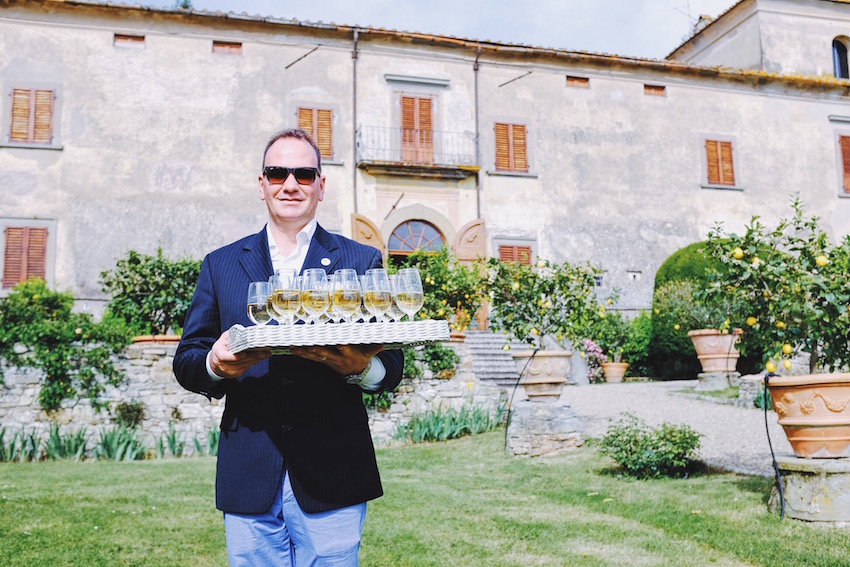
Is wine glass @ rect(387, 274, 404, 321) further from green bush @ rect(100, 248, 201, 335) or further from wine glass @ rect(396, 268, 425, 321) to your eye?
green bush @ rect(100, 248, 201, 335)

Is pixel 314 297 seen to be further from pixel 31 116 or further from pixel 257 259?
pixel 31 116

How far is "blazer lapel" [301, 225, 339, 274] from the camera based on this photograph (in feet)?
7.73

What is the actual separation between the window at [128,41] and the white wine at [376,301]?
1639 cm

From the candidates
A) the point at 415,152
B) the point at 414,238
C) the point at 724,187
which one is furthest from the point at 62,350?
the point at 724,187

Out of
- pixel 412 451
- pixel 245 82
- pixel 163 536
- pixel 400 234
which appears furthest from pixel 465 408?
pixel 245 82

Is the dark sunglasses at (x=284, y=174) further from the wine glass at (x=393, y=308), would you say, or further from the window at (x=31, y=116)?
the window at (x=31, y=116)

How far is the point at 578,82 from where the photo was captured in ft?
63.5

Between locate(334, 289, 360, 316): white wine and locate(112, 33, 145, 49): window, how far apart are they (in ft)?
53.9

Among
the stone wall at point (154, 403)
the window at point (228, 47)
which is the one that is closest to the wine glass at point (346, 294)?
the stone wall at point (154, 403)

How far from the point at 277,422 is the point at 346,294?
→ 401 mm

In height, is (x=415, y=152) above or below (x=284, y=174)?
above

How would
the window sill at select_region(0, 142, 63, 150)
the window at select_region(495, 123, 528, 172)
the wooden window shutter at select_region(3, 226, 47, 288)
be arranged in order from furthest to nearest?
the window at select_region(495, 123, 528, 172)
the window sill at select_region(0, 142, 63, 150)
the wooden window shutter at select_region(3, 226, 47, 288)

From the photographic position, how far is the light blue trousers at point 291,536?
2.09 m

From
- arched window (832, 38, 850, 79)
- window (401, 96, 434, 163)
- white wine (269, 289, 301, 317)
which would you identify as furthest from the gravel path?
arched window (832, 38, 850, 79)
